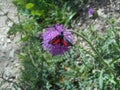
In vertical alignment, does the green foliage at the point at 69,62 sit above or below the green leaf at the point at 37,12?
below

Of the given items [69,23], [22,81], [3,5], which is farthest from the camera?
[3,5]

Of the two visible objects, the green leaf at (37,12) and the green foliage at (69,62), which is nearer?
the green foliage at (69,62)

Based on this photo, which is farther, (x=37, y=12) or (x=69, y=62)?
(x=37, y=12)

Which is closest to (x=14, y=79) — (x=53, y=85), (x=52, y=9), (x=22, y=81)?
(x=22, y=81)

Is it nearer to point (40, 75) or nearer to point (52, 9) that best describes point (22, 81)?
point (40, 75)

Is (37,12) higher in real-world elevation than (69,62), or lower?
higher

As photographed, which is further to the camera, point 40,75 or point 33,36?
point 33,36

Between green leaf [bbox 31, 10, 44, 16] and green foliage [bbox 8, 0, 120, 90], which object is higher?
green leaf [bbox 31, 10, 44, 16]

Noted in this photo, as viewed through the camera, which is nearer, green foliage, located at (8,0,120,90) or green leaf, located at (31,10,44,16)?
green foliage, located at (8,0,120,90)
